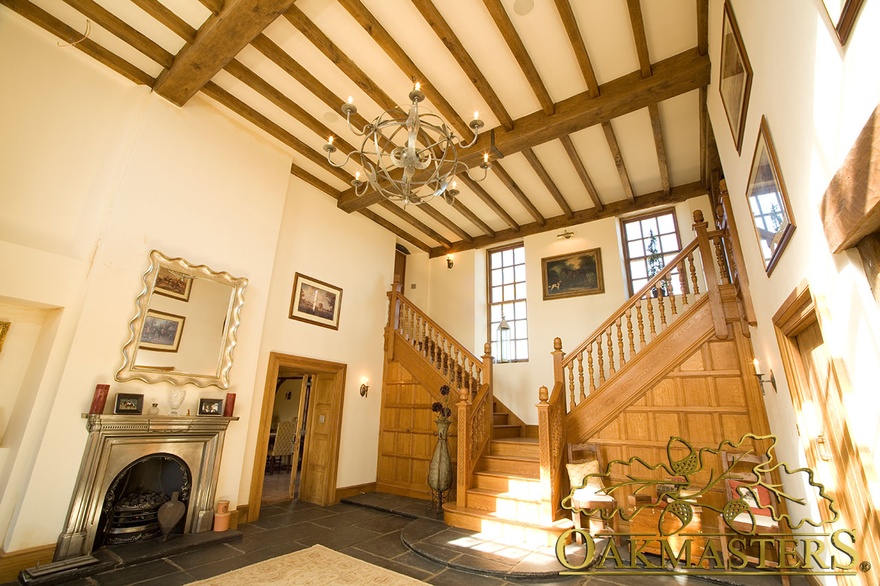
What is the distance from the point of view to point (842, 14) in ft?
4.95

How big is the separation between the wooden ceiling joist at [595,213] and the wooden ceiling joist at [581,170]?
0.19 meters

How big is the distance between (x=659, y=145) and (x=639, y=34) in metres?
2.07

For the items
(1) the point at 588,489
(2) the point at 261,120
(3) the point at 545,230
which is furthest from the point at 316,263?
(1) the point at 588,489

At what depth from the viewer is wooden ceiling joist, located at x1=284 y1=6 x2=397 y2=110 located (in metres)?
4.05

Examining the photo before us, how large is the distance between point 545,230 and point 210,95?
5971mm

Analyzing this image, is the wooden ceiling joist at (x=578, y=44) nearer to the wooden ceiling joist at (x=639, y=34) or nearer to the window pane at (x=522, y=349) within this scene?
the wooden ceiling joist at (x=639, y=34)

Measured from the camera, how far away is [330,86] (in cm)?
493

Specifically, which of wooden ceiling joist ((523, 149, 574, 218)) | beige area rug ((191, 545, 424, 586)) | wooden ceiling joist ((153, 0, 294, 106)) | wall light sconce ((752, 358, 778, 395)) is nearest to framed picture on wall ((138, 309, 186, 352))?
beige area rug ((191, 545, 424, 586))

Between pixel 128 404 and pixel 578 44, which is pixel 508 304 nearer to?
pixel 578 44

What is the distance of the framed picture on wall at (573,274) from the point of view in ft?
23.9

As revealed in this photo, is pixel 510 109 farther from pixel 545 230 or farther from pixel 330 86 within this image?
pixel 545 230

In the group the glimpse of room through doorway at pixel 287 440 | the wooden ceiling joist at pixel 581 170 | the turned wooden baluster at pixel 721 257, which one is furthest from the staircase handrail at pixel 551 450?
the glimpse of room through doorway at pixel 287 440

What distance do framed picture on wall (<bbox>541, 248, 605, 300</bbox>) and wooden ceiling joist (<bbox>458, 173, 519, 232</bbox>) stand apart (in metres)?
1.00

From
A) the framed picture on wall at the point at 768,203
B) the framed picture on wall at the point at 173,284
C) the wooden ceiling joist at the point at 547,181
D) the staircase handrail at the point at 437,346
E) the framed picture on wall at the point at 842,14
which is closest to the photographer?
the framed picture on wall at the point at 842,14
